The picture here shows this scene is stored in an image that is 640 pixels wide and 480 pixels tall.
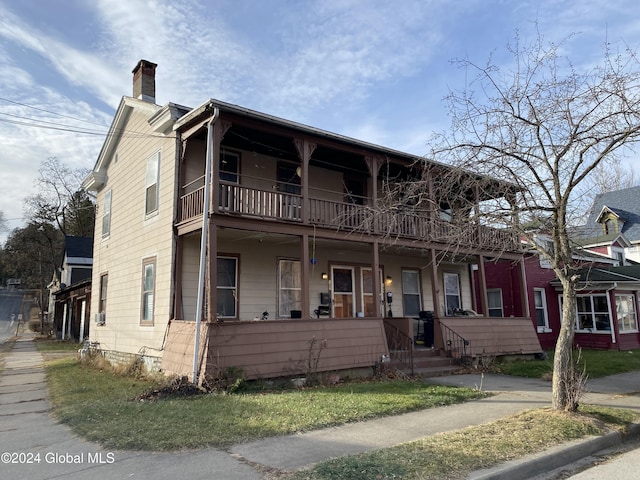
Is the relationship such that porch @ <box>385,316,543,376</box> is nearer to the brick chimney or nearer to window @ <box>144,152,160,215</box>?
window @ <box>144,152,160,215</box>

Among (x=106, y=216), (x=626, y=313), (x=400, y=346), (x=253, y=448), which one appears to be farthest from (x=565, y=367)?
(x=626, y=313)

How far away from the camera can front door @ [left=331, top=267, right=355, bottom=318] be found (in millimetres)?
14320

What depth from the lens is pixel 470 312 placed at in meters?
16.2

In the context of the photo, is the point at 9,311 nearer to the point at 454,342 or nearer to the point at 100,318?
the point at 100,318

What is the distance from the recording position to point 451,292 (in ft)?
57.8

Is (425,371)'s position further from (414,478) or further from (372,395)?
(414,478)

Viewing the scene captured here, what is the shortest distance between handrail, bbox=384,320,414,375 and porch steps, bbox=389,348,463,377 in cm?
11

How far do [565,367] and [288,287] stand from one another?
7798mm

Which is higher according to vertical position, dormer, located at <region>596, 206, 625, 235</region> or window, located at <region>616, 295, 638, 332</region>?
dormer, located at <region>596, 206, 625, 235</region>

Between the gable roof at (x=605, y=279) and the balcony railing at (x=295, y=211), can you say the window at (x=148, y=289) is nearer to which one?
the balcony railing at (x=295, y=211)

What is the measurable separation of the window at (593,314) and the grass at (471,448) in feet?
49.3

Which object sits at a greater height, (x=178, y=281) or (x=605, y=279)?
(x=605, y=279)

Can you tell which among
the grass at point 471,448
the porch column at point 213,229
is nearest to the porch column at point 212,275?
the porch column at point 213,229

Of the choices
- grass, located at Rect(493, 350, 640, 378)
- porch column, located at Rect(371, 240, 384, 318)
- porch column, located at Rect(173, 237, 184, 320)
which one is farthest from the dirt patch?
grass, located at Rect(493, 350, 640, 378)
